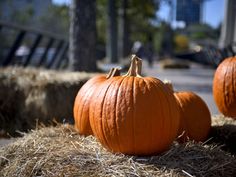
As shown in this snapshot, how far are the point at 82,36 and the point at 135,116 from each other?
25.7 ft

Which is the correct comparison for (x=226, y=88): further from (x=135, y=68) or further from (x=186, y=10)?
(x=186, y=10)

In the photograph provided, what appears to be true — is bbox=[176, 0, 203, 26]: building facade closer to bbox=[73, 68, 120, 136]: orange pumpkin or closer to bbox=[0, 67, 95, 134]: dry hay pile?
bbox=[0, 67, 95, 134]: dry hay pile

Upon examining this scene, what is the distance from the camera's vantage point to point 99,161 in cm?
351

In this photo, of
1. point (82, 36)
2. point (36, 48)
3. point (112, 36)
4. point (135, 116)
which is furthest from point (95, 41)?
point (112, 36)

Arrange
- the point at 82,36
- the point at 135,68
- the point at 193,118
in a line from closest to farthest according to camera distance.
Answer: the point at 135,68
the point at 193,118
the point at 82,36

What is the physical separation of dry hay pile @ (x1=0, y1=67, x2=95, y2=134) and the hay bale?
4464mm

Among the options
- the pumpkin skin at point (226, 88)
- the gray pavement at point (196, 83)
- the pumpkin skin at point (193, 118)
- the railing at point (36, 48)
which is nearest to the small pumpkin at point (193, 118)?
the pumpkin skin at point (193, 118)

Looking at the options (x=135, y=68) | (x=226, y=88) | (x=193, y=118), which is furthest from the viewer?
(x=226, y=88)

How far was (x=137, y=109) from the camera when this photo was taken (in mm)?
3697

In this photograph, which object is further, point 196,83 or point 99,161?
point 196,83

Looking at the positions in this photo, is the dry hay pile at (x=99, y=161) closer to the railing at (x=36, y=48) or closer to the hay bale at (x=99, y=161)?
the hay bale at (x=99, y=161)

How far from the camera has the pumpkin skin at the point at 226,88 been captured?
5.26 metres

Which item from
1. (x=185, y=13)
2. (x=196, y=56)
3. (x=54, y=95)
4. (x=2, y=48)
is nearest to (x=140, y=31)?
(x=196, y=56)

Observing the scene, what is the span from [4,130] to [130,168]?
536cm
